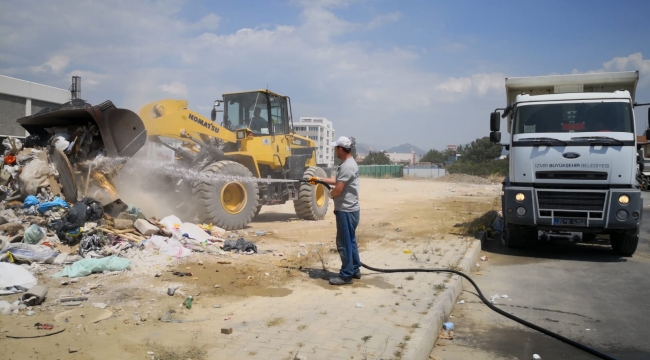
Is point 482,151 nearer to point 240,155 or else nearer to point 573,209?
point 240,155

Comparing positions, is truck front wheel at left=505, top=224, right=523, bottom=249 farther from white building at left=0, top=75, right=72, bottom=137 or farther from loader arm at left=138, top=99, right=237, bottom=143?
white building at left=0, top=75, right=72, bottom=137

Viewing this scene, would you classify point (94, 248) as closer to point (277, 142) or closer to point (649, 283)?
point (277, 142)

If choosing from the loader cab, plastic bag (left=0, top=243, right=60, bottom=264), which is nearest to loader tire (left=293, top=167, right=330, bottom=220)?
the loader cab

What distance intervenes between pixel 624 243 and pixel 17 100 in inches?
934

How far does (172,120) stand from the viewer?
9695 mm

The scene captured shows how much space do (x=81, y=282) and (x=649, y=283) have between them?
24.4ft

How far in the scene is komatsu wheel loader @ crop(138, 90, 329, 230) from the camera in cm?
959

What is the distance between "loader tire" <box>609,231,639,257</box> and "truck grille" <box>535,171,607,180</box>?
48.0 inches

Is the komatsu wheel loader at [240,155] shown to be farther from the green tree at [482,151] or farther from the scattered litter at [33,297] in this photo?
the green tree at [482,151]

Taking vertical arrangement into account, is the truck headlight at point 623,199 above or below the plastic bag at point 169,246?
above

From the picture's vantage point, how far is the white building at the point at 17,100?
810 inches

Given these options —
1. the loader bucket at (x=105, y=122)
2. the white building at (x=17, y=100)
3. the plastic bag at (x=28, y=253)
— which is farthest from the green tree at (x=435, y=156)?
the plastic bag at (x=28, y=253)

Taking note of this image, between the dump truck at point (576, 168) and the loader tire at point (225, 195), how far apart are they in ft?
17.1

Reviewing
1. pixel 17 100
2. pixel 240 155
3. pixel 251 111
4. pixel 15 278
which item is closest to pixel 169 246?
pixel 15 278
